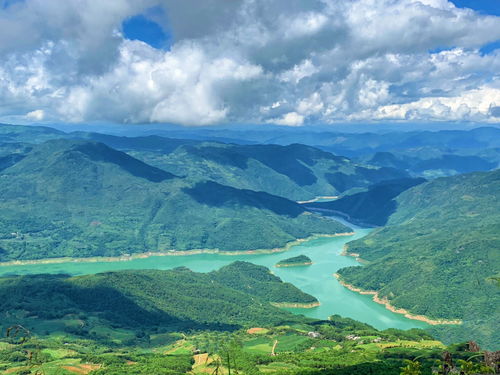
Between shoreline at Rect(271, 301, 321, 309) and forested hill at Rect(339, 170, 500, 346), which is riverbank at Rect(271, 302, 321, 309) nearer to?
shoreline at Rect(271, 301, 321, 309)

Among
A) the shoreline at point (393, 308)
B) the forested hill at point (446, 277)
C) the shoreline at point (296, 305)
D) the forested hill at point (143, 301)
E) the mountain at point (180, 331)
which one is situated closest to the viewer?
the mountain at point (180, 331)

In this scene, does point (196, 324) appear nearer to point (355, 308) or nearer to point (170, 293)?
point (170, 293)

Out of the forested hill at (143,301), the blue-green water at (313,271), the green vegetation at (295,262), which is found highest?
the forested hill at (143,301)

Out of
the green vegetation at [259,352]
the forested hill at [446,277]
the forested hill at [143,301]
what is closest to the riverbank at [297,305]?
the forested hill at [143,301]

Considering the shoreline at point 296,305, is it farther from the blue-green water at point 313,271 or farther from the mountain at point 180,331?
the blue-green water at point 313,271

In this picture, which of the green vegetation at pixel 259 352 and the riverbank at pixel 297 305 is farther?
the riverbank at pixel 297 305

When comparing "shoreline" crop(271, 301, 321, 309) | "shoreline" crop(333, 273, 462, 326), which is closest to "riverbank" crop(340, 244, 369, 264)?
"shoreline" crop(333, 273, 462, 326)

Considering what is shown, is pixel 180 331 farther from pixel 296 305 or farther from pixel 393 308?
pixel 393 308

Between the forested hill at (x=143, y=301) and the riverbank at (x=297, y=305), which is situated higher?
the forested hill at (x=143, y=301)

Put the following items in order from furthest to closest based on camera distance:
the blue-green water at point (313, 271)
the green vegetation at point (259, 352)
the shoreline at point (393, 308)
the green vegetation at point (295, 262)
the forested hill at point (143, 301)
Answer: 1. the green vegetation at point (295, 262)
2. the blue-green water at point (313, 271)
3. the shoreline at point (393, 308)
4. the forested hill at point (143, 301)
5. the green vegetation at point (259, 352)

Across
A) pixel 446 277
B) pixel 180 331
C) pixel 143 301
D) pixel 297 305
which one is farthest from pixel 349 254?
pixel 180 331
